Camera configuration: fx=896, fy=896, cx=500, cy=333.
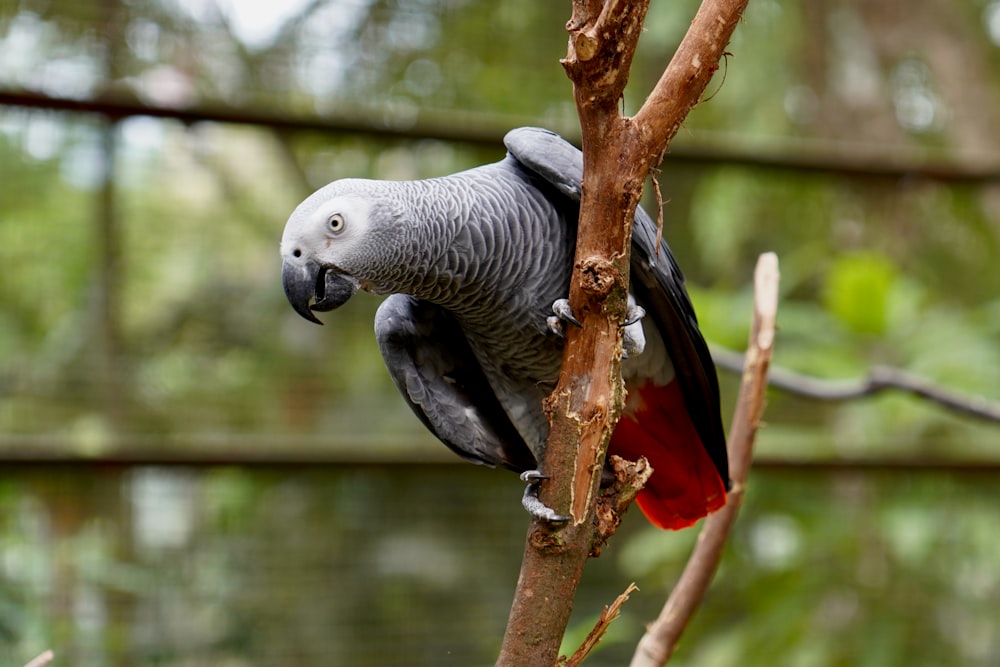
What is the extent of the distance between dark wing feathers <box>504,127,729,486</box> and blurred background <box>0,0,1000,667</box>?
0.69m

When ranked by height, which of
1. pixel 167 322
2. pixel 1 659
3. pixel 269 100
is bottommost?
pixel 1 659

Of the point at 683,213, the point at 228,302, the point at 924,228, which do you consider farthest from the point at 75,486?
the point at 924,228

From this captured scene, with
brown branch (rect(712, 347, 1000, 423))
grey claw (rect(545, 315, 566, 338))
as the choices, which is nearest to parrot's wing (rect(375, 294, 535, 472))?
grey claw (rect(545, 315, 566, 338))

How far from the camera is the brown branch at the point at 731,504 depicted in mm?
1104

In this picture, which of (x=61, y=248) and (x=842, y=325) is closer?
(x=61, y=248)

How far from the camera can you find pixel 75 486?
178 cm

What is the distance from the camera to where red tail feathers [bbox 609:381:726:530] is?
123cm

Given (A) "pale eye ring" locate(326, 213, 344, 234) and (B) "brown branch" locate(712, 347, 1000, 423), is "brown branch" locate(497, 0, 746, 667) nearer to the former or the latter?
(A) "pale eye ring" locate(326, 213, 344, 234)

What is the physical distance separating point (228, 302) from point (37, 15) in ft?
2.21

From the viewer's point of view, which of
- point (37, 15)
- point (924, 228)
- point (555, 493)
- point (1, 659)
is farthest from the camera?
point (924, 228)

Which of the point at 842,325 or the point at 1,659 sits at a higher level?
the point at 842,325

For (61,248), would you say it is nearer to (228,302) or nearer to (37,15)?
(228,302)

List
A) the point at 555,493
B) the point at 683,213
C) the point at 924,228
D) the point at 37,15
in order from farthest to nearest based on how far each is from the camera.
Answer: the point at 924,228 < the point at 683,213 < the point at 37,15 < the point at 555,493

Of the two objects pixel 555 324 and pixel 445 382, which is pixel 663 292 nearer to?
pixel 555 324
